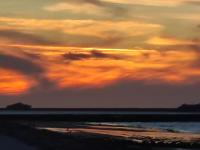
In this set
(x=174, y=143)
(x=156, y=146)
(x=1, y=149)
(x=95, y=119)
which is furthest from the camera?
(x=95, y=119)

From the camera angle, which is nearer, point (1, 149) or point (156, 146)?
point (1, 149)

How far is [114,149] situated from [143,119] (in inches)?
2916

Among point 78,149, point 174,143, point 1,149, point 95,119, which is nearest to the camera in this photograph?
point 1,149

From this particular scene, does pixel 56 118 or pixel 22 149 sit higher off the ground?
pixel 56 118

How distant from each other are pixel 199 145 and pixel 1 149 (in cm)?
1734

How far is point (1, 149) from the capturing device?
103 ft

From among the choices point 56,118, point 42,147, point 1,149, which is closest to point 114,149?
point 42,147

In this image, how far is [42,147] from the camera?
32906 mm

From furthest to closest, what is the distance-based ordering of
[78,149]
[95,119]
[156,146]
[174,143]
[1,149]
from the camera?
1. [95,119]
2. [174,143]
3. [156,146]
4. [78,149]
5. [1,149]

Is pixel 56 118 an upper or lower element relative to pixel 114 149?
upper

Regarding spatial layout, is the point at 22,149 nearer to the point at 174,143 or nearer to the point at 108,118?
the point at 174,143

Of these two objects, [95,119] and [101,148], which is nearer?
[101,148]

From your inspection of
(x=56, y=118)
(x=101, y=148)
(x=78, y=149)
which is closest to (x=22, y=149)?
(x=78, y=149)

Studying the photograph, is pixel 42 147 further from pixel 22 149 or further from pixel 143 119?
pixel 143 119
